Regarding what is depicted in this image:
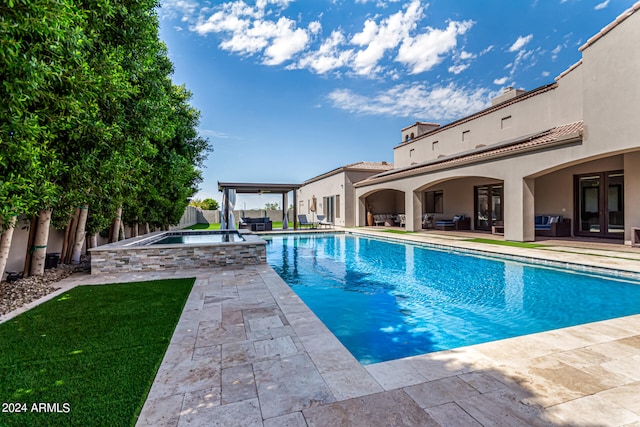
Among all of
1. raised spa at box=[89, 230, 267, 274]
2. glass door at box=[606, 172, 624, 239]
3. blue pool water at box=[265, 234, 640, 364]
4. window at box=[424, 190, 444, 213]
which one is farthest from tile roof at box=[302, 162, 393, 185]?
raised spa at box=[89, 230, 267, 274]

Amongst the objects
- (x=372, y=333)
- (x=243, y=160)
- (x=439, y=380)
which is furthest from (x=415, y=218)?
(x=243, y=160)

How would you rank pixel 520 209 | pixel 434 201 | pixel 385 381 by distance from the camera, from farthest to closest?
pixel 434 201, pixel 520 209, pixel 385 381

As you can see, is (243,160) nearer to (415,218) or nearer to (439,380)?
(415,218)

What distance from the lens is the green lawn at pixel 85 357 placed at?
230 centimetres

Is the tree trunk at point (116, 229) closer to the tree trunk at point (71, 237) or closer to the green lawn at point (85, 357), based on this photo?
the tree trunk at point (71, 237)

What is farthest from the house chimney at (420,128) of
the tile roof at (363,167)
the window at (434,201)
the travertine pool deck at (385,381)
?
the travertine pool deck at (385,381)

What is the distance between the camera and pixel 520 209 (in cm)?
1183

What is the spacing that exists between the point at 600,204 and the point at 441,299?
1073 centimetres

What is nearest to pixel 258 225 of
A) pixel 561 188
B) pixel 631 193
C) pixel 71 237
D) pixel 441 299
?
pixel 71 237

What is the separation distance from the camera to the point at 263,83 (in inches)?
765

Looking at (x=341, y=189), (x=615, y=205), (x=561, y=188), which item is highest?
(x=341, y=189)

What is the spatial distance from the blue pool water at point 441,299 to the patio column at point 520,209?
336 centimetres

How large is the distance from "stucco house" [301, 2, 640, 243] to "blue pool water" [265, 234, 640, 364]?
4.62m

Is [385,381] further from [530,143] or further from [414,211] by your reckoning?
[414,211]
